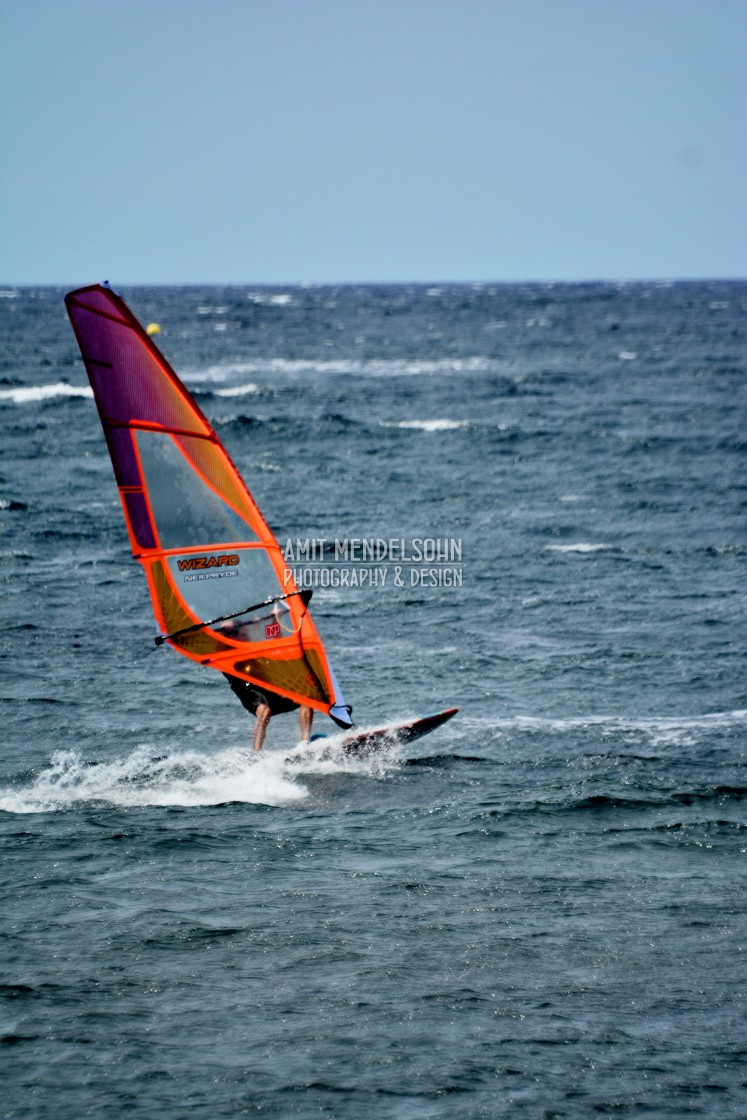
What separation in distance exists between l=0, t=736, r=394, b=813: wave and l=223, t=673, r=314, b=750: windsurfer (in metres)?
0.23

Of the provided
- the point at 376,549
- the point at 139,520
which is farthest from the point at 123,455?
the point at 376,549

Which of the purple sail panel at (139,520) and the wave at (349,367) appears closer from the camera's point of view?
the purple sail panel at (139,520)

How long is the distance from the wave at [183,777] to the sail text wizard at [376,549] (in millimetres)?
12485

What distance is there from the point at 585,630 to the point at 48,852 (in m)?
11.7

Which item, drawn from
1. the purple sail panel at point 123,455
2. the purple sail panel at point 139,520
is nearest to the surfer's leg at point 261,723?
the purple sail panel at point 139,520

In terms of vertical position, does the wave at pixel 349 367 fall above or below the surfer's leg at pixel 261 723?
above

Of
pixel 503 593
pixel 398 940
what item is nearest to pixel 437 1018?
pixel 398 940

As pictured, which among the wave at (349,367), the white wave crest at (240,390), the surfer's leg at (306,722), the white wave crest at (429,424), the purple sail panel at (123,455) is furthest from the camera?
the wave at (349,367)

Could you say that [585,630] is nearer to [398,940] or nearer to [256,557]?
[256,557]

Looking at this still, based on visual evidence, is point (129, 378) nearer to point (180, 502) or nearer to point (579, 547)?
point (180, 502)

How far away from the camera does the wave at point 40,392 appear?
60.7 m

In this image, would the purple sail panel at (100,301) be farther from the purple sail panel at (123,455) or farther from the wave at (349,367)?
the wave at (349,367)

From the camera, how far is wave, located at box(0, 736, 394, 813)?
15.7m

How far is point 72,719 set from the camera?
1872 cm
